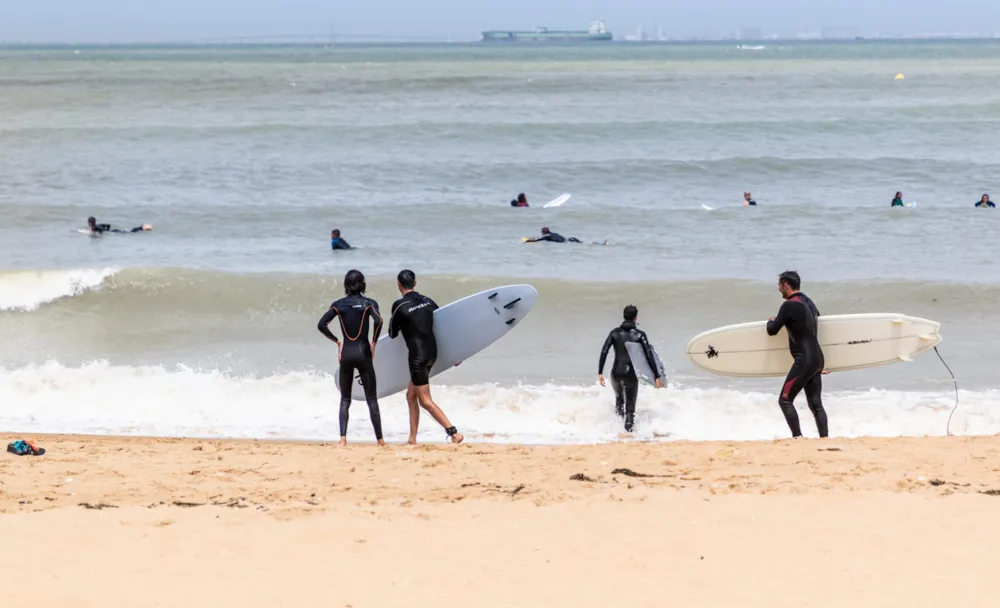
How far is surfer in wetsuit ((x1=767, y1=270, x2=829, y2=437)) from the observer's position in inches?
306

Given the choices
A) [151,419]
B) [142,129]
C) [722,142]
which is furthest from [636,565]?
[142,129]

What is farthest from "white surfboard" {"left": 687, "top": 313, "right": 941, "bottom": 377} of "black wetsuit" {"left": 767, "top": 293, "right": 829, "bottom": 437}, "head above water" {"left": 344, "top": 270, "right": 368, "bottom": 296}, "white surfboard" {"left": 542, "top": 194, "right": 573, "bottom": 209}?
"white surfboard" {"left": 542, "top": 194, "right": 573, "bottom": 209}

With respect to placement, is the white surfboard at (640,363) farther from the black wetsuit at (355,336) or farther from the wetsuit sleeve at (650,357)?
the black wetsuit at (355,336)

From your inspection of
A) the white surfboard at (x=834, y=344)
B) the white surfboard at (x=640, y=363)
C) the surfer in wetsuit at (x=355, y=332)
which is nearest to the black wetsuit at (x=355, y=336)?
the surfer in wetsuit at (x=355, y=332)

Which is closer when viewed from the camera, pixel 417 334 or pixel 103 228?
pixel 417 334

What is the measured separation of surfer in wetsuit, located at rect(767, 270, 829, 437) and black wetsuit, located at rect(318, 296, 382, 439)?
9.48 feet

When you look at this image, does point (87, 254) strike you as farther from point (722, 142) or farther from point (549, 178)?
point (722, 142)

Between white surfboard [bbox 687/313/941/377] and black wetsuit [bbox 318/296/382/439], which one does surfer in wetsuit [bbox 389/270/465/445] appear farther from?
white surfboard [bbox 687/313/941/377]

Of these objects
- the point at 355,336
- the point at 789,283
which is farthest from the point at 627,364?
the point at 355,336

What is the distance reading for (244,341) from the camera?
1318cm

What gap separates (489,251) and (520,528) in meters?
13.5

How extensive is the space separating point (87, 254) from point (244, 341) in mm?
7004

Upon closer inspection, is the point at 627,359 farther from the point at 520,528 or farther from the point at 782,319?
the point at 520,528

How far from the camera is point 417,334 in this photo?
809cm
